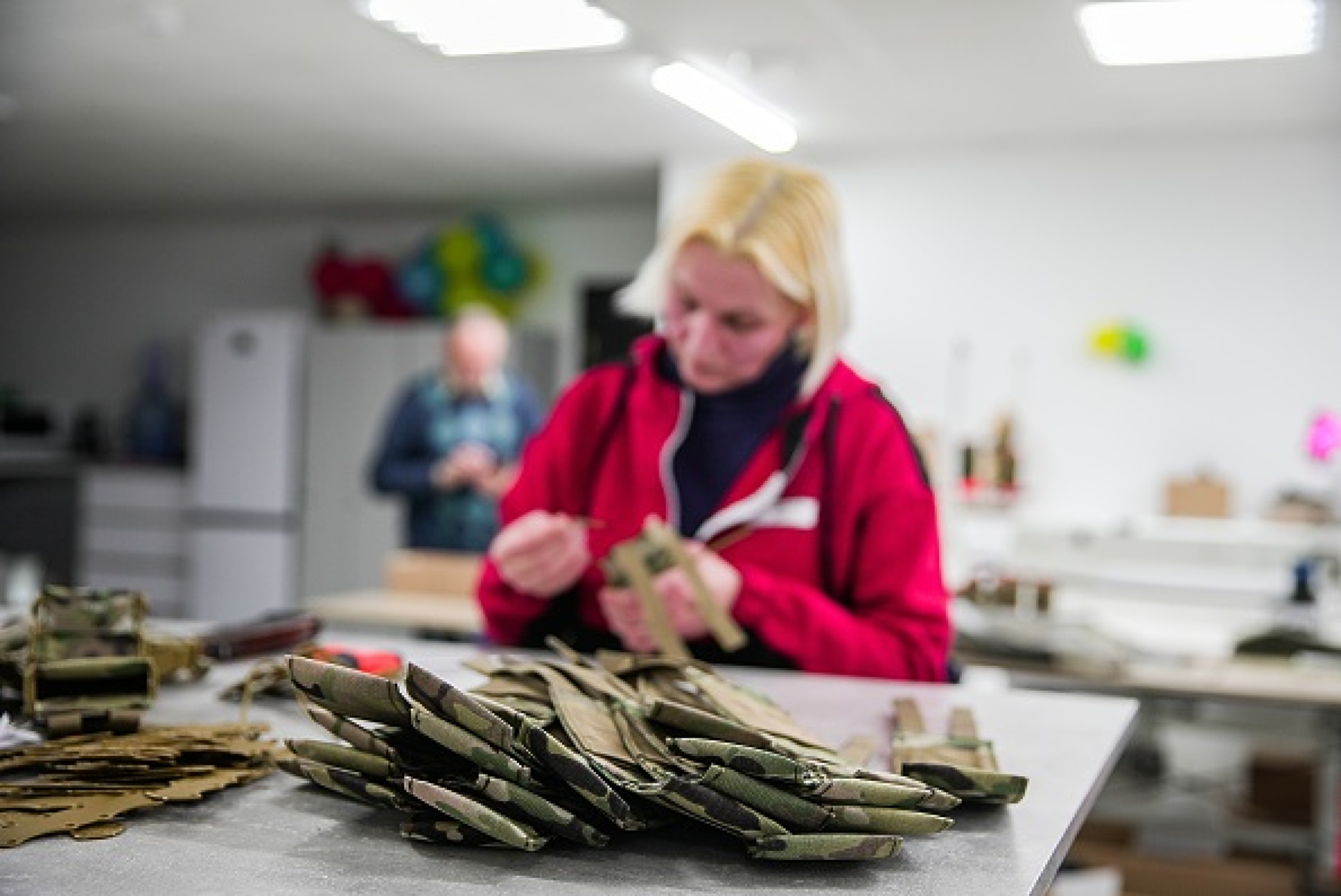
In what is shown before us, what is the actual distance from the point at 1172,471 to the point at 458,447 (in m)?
2.95

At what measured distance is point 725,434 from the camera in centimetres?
179

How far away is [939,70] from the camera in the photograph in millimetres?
4781

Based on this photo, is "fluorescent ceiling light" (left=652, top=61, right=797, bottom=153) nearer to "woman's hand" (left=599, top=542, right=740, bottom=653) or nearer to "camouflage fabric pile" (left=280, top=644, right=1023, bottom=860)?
"woman's hand" (left=599, top=542, right=740, bottom=653)

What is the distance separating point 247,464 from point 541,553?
640 cm

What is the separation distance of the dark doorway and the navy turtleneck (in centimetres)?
577

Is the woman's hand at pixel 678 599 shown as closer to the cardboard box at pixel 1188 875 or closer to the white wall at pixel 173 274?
the cardboard box at pixel 1188 875

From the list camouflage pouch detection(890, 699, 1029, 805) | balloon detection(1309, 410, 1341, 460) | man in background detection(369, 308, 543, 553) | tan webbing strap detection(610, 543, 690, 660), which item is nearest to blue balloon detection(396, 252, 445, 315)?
man in background detection(369, 308, 543, 553)

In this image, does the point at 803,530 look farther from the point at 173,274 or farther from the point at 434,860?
the point at 173,274

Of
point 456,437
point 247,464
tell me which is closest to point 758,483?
point 456,437

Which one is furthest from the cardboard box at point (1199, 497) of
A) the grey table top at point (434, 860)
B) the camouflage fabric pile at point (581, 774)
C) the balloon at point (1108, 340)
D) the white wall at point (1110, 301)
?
the camouflage fabric pile at point (581, 774)

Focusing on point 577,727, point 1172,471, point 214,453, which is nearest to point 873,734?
point 577,727

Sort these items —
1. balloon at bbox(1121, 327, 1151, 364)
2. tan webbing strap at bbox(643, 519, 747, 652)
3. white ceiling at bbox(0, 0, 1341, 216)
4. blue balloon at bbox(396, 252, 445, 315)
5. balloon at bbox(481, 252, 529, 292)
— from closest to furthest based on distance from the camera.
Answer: tan webbing strap at bbox(643, 519, 747, 652)
white ceiling at bbox(0, 0, 1341, 216)
balloon at bbox(1121, 327, 1151, 364)
balloon at bbox(481, 252, 529, 292)
blue balloon at bbox(396, 252, 445, 315)

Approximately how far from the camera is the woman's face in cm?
171

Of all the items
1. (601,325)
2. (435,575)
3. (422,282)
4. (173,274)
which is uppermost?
(173,274)
